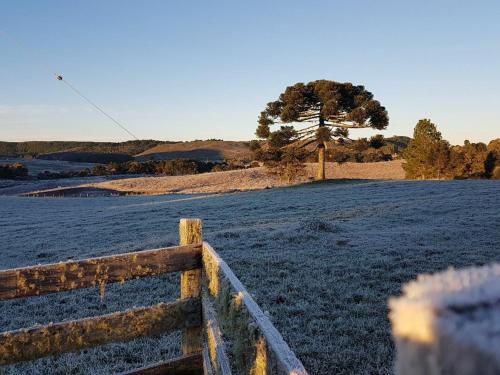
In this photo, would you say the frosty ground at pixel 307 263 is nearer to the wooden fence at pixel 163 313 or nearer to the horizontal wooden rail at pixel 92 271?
the wooden fence at pixel 163 313

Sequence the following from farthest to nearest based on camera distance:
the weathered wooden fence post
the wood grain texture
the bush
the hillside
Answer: the hillside, the bush, the weathered wooden fence post, the wood grain texture

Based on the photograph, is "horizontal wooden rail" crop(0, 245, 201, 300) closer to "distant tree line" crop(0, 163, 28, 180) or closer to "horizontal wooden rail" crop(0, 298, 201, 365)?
"horizontal wooden rail" crop(0, 298, 201, 365)

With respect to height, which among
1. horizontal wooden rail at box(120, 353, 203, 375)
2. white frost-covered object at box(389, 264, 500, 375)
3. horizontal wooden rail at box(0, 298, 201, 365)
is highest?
white frost-covered object at box(389, 264, 500, 375)

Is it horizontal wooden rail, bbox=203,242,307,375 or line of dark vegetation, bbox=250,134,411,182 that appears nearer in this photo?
horizontal wooden rail, bbox=203,242,307,375

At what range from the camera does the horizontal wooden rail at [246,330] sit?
1675 millimetres

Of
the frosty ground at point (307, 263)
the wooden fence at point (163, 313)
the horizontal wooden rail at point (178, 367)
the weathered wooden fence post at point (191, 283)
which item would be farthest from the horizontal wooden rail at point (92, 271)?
the frosty ground at point (307, 263)

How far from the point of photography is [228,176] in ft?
182

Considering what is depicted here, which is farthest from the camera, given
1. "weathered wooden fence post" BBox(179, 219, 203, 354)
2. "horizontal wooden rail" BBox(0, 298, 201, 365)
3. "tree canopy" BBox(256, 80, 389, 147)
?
"tree canopy" BBox(256, 80, 389, 147)

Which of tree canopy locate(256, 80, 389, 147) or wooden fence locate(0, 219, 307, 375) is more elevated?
tree canopy locate(256, 80, 389, 147)

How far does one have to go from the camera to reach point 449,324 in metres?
0.41

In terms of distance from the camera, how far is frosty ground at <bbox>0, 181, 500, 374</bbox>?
5496mm

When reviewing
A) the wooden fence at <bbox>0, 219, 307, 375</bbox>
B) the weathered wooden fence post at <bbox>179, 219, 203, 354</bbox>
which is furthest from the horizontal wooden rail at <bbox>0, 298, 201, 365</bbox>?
the weathered wooden fence post at <bbox>179, 219, 203, 354</bbox>

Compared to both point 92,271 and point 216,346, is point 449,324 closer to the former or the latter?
point 216,346

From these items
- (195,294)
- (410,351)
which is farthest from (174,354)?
(410,351)
